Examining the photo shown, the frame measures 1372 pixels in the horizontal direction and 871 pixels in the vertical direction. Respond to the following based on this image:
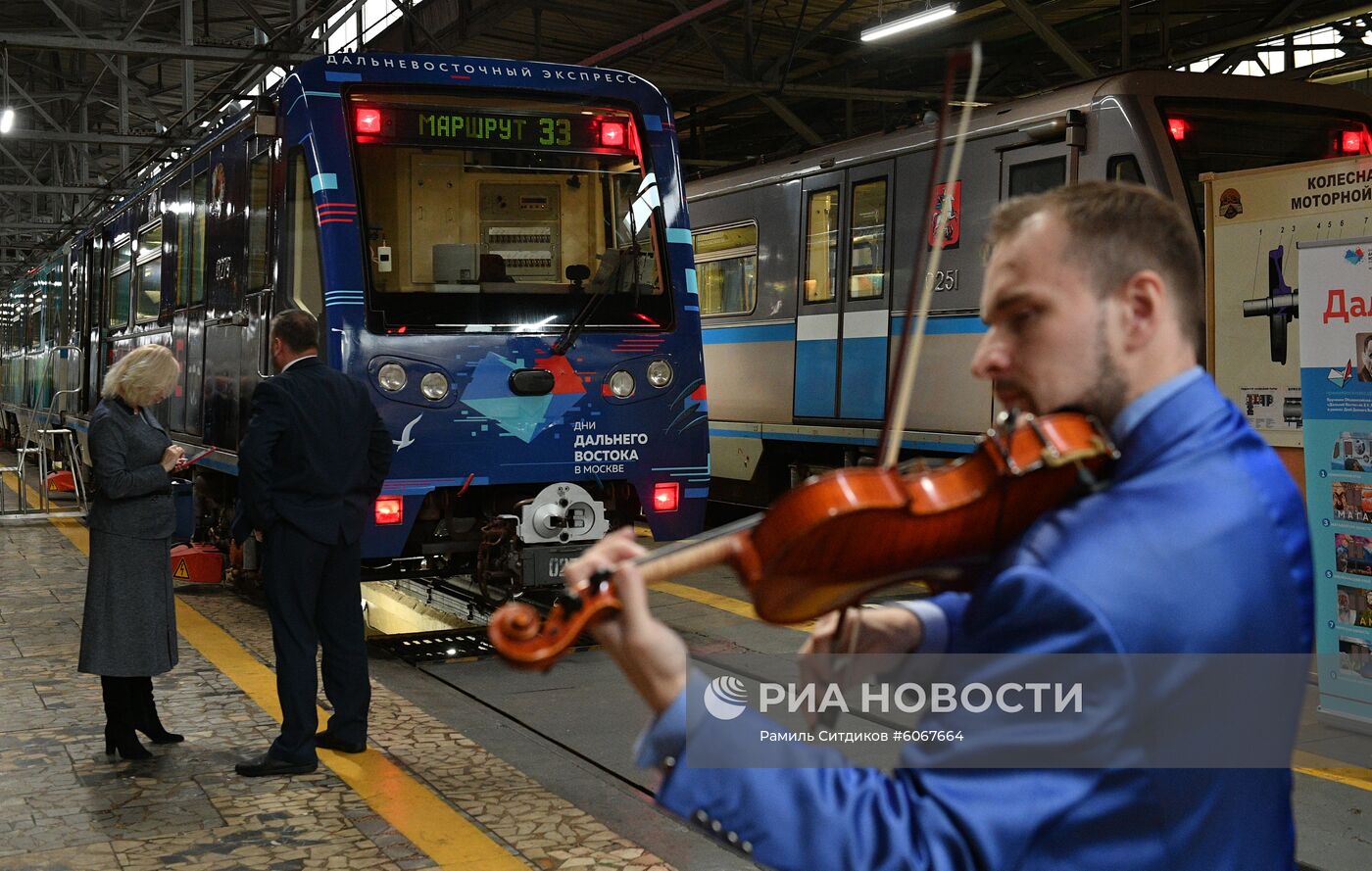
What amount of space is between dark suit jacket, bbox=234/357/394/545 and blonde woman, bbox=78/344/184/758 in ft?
1.30

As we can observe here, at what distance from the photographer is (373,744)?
587 centimetres

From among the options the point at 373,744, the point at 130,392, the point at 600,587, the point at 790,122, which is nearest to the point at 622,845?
the point at 373,744

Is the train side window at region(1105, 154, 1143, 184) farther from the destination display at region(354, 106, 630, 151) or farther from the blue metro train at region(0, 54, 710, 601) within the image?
the destination display at region(354, 106, 630, 151)

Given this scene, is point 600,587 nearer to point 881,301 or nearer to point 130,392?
point 130,392

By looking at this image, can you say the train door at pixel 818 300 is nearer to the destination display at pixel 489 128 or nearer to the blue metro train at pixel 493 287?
the blue metro train at pixel 493 287

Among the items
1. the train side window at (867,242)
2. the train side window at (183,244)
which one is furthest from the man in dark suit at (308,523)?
the train side window at (867,242)

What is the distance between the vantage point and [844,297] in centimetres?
1125

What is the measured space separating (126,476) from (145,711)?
3.16 feet

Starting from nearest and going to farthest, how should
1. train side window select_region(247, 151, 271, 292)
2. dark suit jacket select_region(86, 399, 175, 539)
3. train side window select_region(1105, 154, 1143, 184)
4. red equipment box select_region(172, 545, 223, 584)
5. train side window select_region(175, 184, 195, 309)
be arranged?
dark suit jacket select_region(86, 399, 175, 539) → train side window select_region(247, 151, 271, 292) → train side window select_region(1105, 154, 1143, 184) → red equipment box select_region(172, 545, 223, 584) → train side window select_region(175, 184, 195, 309)

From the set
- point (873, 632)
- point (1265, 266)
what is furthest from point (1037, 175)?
point (873, 632)

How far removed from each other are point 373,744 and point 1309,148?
7027 millimetres

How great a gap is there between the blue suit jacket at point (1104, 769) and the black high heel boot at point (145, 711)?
15.9 feet

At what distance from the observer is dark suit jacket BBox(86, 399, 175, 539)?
570cm

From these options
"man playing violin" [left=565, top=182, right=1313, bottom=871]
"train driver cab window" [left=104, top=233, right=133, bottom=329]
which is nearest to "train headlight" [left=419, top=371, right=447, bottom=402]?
"man playing violin" [left=565, top=182, right=1313, bottom=871]
